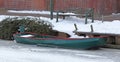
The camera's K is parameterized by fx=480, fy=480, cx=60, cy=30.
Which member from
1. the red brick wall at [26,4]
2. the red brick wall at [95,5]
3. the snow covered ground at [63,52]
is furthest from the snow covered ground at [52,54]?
the red brick wall at [26,4]

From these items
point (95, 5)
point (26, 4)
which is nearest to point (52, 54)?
point (95, 5)

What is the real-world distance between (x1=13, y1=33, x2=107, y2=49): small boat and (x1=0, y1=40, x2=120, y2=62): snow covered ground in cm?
39

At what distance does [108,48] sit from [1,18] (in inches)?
313

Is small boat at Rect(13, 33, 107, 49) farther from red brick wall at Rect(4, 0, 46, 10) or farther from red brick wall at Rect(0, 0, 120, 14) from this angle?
red brick wall at Rect(4, 0, 46, 10)

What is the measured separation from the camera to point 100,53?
1905 cm

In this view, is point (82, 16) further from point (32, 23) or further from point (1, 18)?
point (1, 18)

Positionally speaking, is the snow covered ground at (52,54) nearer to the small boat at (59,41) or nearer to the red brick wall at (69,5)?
the small boat at (59,41)

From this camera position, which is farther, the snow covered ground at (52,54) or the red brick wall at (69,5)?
the red brick wall at (69,5)

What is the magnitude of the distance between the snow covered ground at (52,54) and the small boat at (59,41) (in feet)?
Result: 1.28

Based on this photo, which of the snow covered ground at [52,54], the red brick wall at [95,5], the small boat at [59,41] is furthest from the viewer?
the red brick wall at [95,5]

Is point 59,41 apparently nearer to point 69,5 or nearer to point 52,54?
point 52,54

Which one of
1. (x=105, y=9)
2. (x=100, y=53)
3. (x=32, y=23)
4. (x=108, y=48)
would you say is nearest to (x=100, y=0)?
(x=105, y=9)

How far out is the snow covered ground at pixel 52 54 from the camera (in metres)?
17.2

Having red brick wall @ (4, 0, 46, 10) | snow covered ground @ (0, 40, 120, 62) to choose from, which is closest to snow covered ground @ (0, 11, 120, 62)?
snow covered ground @ (0, 40, 120, 62)
